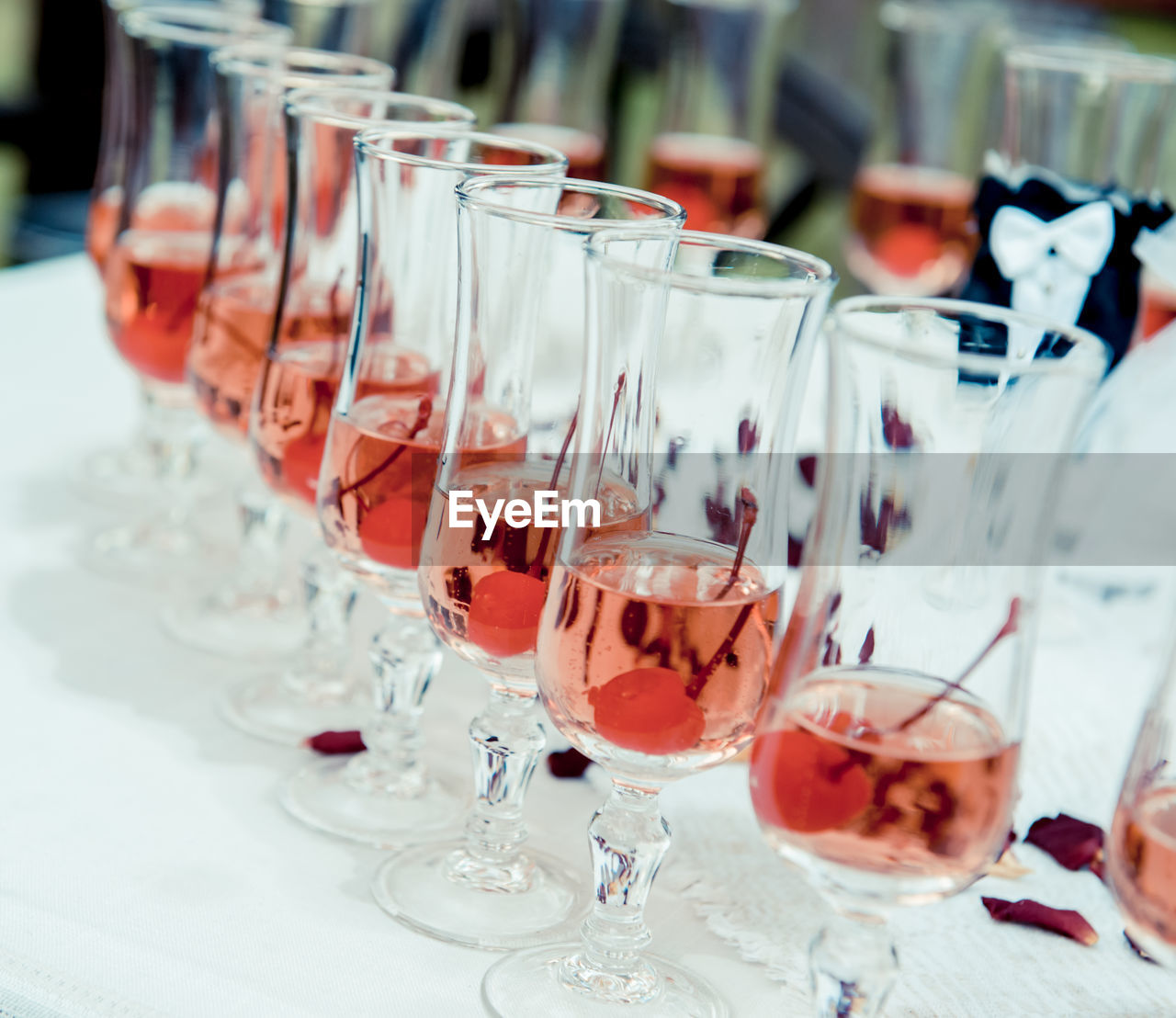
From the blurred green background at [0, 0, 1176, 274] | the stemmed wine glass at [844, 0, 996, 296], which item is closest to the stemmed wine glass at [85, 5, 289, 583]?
the stemmed wine glass at [844, 0, 996, 296]

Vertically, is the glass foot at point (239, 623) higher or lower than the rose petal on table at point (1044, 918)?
lower

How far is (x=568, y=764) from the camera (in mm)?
1051

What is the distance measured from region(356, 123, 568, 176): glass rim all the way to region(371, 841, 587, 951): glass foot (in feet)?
1.35

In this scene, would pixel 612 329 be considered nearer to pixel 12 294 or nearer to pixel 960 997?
pixel 960 997

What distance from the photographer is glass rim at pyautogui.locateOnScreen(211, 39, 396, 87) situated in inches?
46.9

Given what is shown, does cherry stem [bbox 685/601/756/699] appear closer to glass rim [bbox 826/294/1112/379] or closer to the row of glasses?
glass rim [bbox 826/294/1112/379]

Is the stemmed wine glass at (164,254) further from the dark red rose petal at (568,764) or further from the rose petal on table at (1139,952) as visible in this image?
the rose petal on table at (1139,952)

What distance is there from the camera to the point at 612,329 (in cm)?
77

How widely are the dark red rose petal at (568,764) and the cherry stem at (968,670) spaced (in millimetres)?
397

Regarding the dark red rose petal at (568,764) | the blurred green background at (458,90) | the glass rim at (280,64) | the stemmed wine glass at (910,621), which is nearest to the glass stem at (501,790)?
the dark red rose petal at (568,764)

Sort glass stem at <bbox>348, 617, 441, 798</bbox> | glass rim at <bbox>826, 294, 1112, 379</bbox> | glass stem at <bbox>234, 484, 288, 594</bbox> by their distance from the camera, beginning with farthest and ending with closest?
1. glass stem at <bbox>234, 484, 288, 594</bbox>
2. glass stem at <bbox>348, 617, 441, 798</bbox>
3. glass rim at <bbox>826, 294, 1112, 379</bbox>

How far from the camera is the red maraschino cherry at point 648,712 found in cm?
76

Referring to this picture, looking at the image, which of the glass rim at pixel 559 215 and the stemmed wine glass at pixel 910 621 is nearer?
the stemmed wine glass at pixel 910 621

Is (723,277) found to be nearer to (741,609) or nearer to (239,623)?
(741,609)
